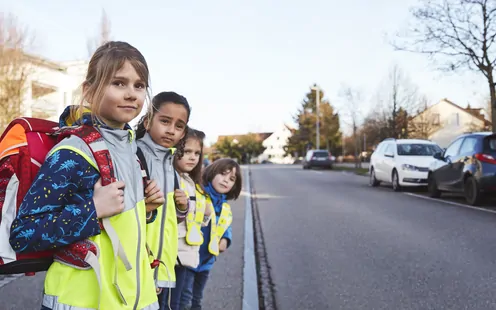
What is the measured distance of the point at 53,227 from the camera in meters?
1.53

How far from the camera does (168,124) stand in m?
2.60

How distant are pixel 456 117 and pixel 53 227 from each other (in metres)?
81.8

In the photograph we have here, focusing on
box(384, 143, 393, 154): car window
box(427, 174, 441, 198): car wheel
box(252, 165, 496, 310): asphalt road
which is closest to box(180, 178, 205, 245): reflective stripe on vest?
box(252, 165, 496, 310): asphalt road

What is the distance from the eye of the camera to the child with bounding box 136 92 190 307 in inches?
90.1

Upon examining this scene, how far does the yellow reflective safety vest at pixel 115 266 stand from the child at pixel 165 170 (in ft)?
1.42

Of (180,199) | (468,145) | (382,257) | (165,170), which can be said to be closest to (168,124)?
(165,170)

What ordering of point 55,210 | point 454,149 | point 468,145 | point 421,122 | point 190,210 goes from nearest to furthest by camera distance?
point 55,210 < point 190,210 < point 468,145 < point 454,149 < point 421,122

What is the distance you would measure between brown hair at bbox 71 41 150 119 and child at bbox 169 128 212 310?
41.3 inches

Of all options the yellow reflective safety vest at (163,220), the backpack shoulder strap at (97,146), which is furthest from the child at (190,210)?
the backpack shoulder strap at (97,146)

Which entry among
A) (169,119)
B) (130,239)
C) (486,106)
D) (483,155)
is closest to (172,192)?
(169,119)

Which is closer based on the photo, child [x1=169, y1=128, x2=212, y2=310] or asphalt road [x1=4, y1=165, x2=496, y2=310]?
child [x1=169, y1=128, x2=212, y2=310]

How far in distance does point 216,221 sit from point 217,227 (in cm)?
5

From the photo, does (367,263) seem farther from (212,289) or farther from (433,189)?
(433,189)

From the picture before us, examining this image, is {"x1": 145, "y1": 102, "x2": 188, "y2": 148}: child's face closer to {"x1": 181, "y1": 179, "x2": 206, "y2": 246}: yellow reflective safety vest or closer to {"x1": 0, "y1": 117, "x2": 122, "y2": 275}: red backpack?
{"x1": 181, "y1": 179, "x2": 206, "y2": 246}: yellow reflective safety vest
